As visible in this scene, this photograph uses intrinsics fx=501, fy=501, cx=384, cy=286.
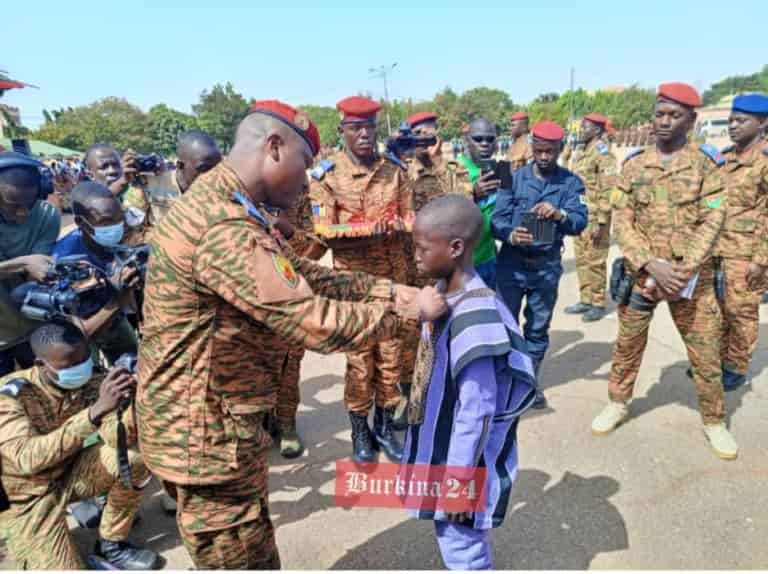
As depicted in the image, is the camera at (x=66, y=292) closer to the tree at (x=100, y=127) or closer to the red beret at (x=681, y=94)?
the red beret at (x=681, y=94)

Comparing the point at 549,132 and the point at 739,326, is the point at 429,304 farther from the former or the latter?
the point at 739,326

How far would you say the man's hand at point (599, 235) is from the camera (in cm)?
625

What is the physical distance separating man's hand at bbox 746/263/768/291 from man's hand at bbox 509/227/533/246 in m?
2.23

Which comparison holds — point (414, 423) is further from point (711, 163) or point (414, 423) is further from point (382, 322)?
point (711, 163)

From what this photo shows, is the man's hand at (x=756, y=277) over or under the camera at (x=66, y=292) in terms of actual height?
under

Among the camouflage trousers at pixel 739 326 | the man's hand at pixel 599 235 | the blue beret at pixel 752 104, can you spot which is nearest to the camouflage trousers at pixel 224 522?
the camouflage trousers at pixel 739 326

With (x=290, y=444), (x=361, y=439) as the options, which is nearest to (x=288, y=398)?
(x=290, y=444)

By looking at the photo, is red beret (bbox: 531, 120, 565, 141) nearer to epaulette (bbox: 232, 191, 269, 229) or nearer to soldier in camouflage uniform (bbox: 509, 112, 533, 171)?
epaulette (bbox: 232, 191, 269, 229)

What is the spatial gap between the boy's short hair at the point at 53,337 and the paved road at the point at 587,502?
3.91 ft

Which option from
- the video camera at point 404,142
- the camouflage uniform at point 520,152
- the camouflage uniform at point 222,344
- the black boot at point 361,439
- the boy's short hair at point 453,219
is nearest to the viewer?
the camouflage uniform at point 222,344

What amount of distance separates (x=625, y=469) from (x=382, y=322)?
2433 mm

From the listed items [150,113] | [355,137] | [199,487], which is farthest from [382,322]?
[150,113]

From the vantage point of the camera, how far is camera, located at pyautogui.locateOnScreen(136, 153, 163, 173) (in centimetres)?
436

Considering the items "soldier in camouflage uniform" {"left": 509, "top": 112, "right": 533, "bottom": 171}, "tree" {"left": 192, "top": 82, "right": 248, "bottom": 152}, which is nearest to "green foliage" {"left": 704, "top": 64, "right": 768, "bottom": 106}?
"tree" {"left": 192, "top": 82, "right": 248, "bottom": 152}
